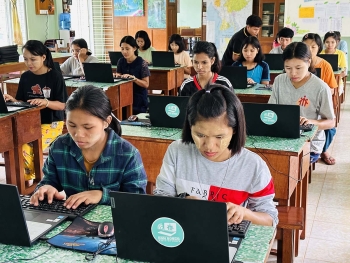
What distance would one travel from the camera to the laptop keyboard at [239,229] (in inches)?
50.2

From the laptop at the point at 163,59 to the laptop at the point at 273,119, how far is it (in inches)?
145

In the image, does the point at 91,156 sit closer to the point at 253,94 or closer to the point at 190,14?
the point at 253,94

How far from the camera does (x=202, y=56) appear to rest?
10.3ft

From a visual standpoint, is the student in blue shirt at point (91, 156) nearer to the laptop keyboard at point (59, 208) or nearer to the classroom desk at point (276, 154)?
the laptop keyboard at point (59, 208)

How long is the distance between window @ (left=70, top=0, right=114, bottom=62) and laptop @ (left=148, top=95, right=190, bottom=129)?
7.02 m

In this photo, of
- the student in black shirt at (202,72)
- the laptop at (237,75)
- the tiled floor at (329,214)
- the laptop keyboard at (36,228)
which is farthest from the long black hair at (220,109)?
the laptop at (237,75)

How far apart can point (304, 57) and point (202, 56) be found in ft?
2.23

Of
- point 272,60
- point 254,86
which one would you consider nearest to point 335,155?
point 254,86

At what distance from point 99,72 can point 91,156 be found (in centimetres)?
290

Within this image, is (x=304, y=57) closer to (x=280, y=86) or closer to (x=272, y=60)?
(x=280, y=86)

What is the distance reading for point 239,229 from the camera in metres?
1.30

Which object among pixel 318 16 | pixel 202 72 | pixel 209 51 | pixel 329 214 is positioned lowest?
pixel 329 214

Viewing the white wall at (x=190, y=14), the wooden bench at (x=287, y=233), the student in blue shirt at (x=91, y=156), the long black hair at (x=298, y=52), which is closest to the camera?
the student in blue shirt at (x=91, y=156)

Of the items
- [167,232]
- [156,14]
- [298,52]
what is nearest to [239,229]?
[167,232]
